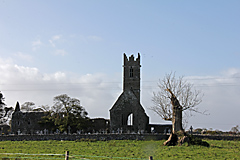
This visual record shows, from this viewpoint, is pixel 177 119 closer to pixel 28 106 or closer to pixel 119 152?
pixel 119 152

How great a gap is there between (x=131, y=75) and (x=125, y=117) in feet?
29.1

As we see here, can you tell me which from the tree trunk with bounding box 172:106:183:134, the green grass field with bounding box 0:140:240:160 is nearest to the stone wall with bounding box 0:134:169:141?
the tree trunk with bounding box 172:106:183:134

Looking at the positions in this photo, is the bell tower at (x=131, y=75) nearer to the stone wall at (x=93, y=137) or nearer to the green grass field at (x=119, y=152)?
the stone wall at (x=93, y=137)

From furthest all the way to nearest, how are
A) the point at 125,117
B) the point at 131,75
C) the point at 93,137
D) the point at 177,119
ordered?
the point at 131,75 → the point at 125,117 → the point at 93,137 → the point at 177,119

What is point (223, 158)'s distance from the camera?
20.6m

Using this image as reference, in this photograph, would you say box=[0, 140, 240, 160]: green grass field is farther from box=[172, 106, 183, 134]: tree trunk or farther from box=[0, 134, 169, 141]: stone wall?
box=[0, 134, 169, 141]: stone wall

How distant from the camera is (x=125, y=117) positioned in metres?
53.5

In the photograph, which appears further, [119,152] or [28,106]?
[28,106]

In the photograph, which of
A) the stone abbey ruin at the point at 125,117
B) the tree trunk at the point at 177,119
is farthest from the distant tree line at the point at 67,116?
the tree trunk at the point at 177,119

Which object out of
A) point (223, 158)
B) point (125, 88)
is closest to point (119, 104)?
point (125, 88)

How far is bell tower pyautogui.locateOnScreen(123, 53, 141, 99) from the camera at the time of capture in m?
58.0

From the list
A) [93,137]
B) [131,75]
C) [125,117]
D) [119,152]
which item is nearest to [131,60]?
[131,75]

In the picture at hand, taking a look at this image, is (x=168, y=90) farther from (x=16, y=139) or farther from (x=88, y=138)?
(x=16, y=139)

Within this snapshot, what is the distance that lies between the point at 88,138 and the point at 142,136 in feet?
21.0
